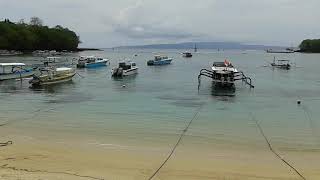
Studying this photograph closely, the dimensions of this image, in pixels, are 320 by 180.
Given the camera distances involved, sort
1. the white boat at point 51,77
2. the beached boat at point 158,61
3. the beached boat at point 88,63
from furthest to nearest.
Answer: the beached boat at point 158,61 → the beached boat at point 88,63 → the white boat at point 51,77

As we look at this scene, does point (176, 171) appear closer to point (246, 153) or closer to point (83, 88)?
point (246, 153)

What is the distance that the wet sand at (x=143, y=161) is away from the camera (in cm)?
1612

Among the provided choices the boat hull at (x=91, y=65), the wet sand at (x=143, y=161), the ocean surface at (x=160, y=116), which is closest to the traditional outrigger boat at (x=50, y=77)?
the ocean surface at (x=160, y=116)

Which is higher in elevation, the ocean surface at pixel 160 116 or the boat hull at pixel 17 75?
the boat hull at pixel 17 75

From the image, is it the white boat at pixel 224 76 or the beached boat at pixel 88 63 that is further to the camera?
the beached boat at pixel 88 63

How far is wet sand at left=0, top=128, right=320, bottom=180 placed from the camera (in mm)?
16125

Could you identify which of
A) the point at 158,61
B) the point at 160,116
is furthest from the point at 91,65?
the point at 160,116

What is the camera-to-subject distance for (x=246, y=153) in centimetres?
2188

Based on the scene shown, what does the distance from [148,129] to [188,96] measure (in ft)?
74.8

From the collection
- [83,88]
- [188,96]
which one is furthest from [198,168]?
[83,88]

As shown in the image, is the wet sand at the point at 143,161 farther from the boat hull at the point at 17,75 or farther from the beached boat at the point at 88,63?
the beached boat at the point at 88,63

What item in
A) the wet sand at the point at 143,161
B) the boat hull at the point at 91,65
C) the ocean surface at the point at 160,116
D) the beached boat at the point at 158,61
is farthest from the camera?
the beached boat at the point at 158,61

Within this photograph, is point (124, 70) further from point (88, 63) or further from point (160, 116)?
point (160, 116)

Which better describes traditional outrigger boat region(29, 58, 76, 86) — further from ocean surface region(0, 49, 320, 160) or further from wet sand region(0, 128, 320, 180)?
wet sand region(0, 128, 320, 180)
